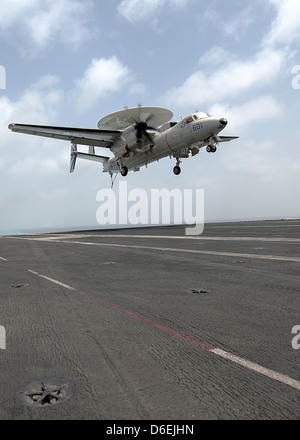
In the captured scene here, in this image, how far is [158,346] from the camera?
12.8 feet

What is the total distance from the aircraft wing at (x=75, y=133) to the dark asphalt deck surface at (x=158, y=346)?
107 ft

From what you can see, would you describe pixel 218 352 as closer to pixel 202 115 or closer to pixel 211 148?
pixel 211 148

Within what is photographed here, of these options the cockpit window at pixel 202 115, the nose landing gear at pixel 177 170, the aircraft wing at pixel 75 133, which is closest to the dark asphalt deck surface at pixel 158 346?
the cockpit window at pixel 202 115

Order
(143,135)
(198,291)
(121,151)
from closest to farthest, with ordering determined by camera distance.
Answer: (198,291) → (143,135) → (121,151)

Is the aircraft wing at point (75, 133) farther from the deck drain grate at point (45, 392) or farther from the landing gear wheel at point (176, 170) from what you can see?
the deck drain grate at point (45, 392)

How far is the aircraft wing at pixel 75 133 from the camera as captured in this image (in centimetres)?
3595

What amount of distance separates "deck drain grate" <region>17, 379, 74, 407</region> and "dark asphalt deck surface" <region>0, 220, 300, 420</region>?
0.15ft

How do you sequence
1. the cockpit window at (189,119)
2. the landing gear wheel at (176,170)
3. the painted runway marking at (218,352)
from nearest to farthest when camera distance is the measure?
1. the painted runway marking at (218,352)
2. the cockpit window at (189,119)
3. the landing gear wheel at (176,170)

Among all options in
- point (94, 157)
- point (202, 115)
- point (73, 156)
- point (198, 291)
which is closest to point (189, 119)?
point (202, 115)

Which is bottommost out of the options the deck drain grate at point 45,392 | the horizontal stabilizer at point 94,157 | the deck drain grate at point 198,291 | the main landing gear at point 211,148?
the deck drain grate at point 45,392

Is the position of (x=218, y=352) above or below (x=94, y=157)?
below

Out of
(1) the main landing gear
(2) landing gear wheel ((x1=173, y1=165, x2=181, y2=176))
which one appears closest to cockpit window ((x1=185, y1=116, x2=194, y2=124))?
(1) the main landing gear

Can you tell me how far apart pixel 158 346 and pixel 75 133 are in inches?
1513
